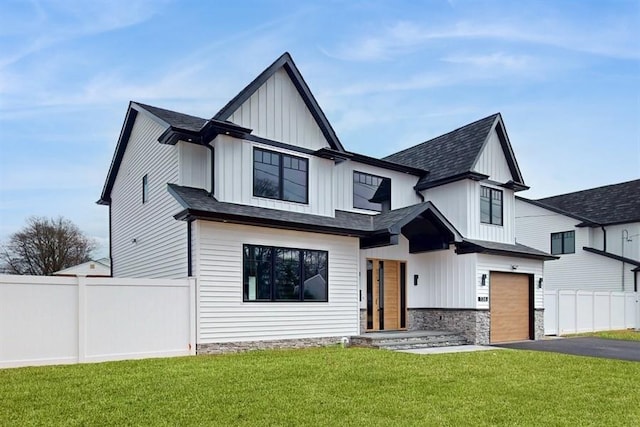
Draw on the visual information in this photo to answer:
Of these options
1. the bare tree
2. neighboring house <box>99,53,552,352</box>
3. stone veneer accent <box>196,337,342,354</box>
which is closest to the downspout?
neighboring house <box>99,53,552,352</box>

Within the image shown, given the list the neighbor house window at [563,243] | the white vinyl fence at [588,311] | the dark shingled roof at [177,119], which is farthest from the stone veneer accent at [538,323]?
the dark shingled roof at [177,119]

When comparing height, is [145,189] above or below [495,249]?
above

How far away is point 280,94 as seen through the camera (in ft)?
46.0

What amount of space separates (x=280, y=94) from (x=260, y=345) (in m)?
6.92

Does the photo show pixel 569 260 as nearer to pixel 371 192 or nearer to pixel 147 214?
pixel 371 192

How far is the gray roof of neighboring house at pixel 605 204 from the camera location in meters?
25.1

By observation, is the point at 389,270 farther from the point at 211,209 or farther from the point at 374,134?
the point at 374,134

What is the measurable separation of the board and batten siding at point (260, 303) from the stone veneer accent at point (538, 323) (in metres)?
7.07

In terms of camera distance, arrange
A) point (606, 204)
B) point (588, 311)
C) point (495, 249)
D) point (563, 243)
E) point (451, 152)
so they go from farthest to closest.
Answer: point (606, 204)
point (563, 243)
point (588, 311)
point (451, 152)
point (495, 249)

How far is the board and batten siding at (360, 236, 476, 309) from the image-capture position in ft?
51.6

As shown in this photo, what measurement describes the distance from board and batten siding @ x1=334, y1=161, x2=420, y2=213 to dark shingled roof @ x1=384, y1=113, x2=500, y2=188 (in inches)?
20.4

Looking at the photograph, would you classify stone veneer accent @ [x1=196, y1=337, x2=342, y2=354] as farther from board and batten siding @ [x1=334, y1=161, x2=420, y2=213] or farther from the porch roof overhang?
board and batten siding @ [x1=334, y1=161, x2=420, y2=213]

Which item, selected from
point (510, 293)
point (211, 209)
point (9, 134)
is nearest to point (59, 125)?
point (9, 134)

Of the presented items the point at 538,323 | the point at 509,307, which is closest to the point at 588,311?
the point at 538,323
